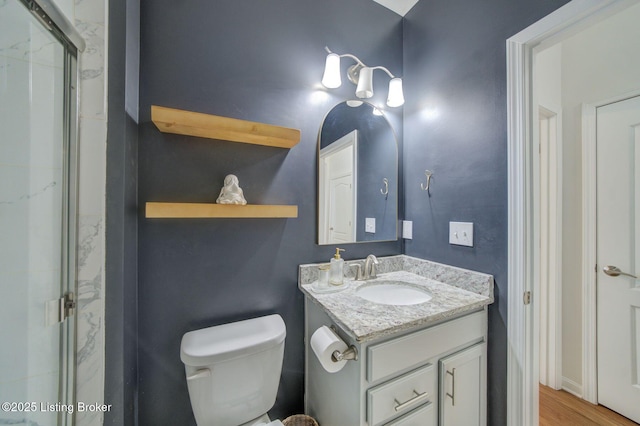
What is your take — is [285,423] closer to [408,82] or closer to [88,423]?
[88,423]

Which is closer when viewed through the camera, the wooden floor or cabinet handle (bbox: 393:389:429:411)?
cabinet handle (bbox: 393:389:429:411)

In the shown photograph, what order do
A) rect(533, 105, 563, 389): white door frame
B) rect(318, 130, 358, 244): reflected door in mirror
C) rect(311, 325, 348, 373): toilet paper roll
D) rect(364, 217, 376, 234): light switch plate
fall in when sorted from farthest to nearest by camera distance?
rect(533, 105, 563, 389): white door frame → rect(364, 217, 376, 234): light switch plate → rect(318, 130, 358, 244): reflected door in mirror → rect(311, 325, 348, 373): toilet paper roll

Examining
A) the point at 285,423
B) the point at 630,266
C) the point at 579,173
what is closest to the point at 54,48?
the point at 285,423

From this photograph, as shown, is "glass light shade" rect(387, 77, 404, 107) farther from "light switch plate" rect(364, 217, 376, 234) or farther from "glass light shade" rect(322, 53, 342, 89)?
"light switch plate" rect(364, 217, 376, 234)

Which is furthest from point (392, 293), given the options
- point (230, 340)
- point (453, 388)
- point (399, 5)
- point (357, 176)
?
point (399, 5)

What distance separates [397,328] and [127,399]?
40.7 inches

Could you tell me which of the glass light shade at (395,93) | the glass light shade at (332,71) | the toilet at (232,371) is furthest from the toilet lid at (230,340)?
the glass light shade at (395,93)

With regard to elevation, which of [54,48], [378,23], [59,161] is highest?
[378,23]

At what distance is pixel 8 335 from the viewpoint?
2.27ft

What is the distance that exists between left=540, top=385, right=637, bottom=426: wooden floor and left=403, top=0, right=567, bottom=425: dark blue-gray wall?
2.46 ft

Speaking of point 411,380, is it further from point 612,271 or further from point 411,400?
point 612,271

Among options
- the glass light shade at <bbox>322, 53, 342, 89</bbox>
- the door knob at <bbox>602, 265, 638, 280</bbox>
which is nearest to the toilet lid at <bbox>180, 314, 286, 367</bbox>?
the glass light shade at <bbox>322, 53, 342, 89</bbox>

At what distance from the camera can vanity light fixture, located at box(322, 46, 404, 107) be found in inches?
48.7

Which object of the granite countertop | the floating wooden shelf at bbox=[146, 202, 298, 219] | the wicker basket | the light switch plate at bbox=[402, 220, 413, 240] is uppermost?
the floating wooden shelf at bbox=[146, 202, 298, 219]
